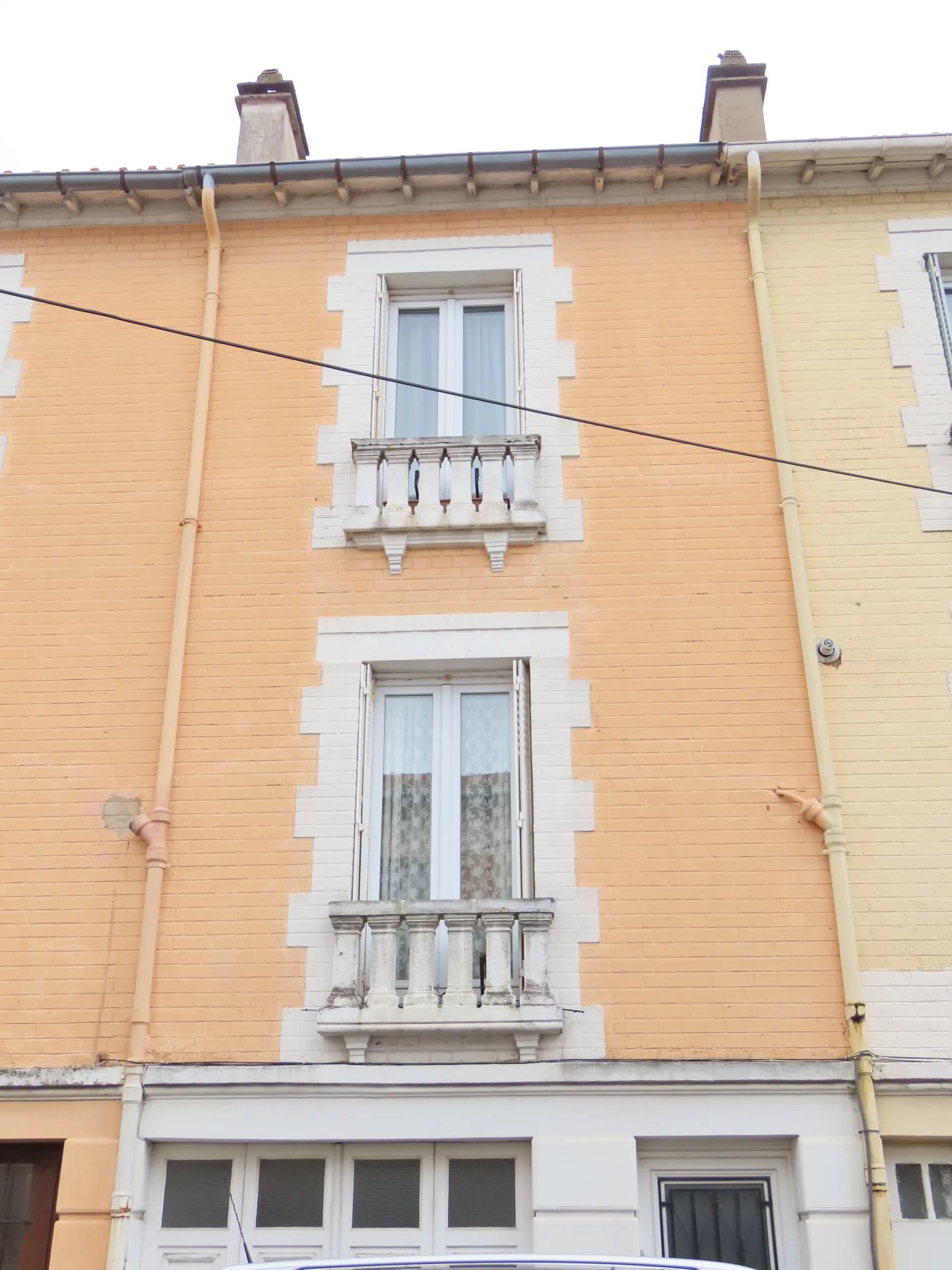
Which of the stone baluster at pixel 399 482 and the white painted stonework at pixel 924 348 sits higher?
the white painted stonework at pixel 924 348

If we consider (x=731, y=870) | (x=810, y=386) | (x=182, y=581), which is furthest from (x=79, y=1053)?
(x=810, y=386)

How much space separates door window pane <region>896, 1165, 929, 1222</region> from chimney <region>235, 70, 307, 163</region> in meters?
8.70

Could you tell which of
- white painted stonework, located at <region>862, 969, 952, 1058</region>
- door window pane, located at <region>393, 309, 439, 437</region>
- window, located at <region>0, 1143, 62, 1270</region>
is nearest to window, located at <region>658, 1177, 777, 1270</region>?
white painted stonework, located at <region>862, 969, 952, 1058</region>

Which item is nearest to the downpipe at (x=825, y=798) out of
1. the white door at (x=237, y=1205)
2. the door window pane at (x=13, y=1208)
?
the white door at (x=237, y=1205)

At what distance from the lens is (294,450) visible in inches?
342

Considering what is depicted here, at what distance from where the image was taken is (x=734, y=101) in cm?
1012

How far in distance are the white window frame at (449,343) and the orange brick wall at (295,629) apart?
41 centimetres

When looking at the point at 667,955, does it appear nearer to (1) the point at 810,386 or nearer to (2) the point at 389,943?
(2) the point at 389,943

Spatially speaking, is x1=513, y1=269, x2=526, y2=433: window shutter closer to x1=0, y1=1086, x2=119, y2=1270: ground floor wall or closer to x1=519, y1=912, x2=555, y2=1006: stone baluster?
x1=519, y1=912, x2=555, y2=1006: stone baluster

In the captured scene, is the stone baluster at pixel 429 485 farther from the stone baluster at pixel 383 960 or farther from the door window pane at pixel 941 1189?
the door window pane at pixel 941 1189

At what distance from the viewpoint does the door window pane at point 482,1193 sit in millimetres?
6754

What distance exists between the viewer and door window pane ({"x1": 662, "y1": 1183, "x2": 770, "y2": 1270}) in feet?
21.7

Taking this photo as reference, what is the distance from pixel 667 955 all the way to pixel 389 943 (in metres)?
1.64

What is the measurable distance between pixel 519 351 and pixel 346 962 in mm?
4664
